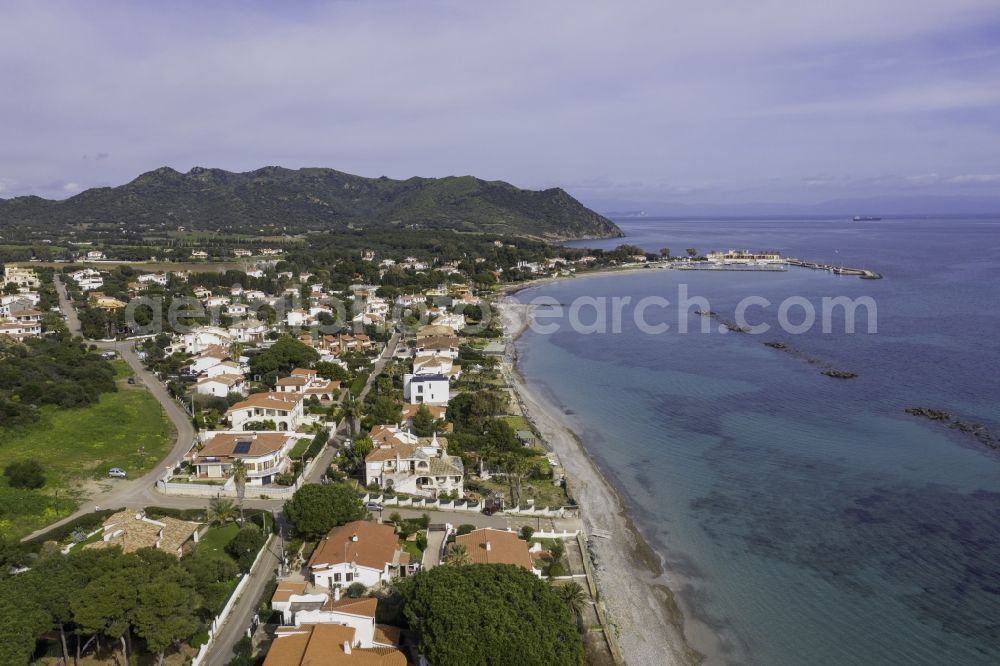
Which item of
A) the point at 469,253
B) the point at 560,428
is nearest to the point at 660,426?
the point at 560,428

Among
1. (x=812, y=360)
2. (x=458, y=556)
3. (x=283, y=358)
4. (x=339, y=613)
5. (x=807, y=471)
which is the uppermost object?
(x=283, y=358)

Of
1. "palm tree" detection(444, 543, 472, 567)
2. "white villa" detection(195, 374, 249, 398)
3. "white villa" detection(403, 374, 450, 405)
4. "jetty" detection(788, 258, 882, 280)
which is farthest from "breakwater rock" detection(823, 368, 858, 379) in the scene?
"jetty" detection(788, 258, 882, 280)

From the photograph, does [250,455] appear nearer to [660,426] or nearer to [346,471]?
[346,471]

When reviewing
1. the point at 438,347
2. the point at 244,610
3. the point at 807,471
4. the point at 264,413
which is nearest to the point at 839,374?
the point at 807,471

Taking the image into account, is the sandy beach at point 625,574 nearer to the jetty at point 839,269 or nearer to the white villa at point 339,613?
the white villa at point 339,613

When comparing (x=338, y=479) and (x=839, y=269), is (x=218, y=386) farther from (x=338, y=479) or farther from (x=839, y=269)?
(x=839, y=269)

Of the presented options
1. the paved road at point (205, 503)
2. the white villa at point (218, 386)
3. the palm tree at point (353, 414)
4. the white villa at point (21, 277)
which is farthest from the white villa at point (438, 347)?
the white villa at point (21, 277)

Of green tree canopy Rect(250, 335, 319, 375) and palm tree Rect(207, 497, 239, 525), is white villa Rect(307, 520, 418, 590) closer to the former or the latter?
palm tree Rect(207, 497, 239, 525)
